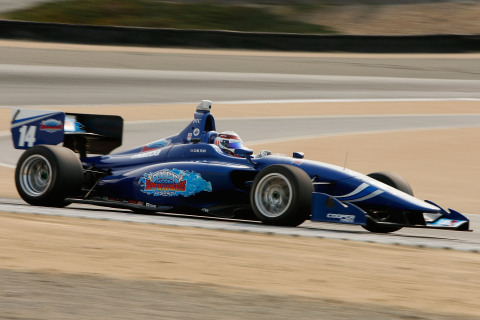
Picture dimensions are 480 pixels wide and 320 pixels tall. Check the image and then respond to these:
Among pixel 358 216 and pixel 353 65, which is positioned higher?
pixel 353 65

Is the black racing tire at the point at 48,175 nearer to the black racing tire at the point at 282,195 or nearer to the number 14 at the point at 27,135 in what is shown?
the number 14 at the point at 27,135

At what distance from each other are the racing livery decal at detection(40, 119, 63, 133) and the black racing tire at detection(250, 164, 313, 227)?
3.16 meters

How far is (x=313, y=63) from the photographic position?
105ft

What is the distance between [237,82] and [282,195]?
803 inches

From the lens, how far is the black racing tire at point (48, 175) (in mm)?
9844

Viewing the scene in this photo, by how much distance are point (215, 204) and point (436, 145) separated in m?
10.4

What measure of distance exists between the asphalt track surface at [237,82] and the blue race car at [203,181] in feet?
22.9

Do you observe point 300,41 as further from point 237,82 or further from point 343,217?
point 343,217

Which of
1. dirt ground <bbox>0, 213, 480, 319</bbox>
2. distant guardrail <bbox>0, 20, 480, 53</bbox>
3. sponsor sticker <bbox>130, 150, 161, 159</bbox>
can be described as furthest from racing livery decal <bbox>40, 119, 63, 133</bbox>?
distant guardrail <bbox>0, 20, 480, 53</bbox>

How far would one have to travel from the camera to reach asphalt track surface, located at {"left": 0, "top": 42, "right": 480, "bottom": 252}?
2172cm

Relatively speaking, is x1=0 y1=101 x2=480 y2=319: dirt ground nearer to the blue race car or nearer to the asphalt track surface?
the blue race car

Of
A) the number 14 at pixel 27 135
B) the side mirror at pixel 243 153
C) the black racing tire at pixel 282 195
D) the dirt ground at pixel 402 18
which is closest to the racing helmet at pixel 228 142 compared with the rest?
the side mirror at pixel 243 153

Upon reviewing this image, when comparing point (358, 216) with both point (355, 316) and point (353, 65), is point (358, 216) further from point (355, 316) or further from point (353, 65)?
Result: point (353, 65)

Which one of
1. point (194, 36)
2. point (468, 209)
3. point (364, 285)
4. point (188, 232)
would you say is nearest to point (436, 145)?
point (468, 209)
